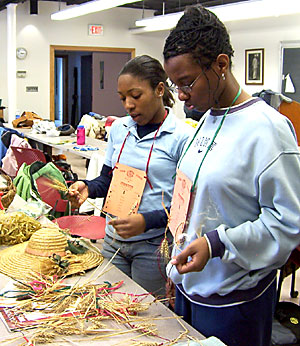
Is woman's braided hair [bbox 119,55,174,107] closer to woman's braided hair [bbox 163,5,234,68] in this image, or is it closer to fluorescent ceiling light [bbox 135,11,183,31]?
woman's braided hair [bbox 163,5,234,68]

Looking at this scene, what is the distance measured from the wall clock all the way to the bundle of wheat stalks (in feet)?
31.1

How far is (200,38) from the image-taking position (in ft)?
4.28

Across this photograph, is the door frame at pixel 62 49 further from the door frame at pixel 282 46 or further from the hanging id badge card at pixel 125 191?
the hanging id badge card at pixel 125 191

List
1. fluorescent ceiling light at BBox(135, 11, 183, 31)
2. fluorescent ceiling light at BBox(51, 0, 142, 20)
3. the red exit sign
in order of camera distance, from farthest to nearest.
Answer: the red exit sign < fluorescent ceiling light at BBox(135, 11, 183, 31) < fluorescent ceiling light at BBox(51, 0, 142, 20)

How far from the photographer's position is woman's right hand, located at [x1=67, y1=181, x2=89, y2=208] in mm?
1983

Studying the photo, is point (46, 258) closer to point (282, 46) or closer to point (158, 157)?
point (158, 157)

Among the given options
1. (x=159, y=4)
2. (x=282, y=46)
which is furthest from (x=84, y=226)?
(x=159, y=4)

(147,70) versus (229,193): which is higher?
(147,70)

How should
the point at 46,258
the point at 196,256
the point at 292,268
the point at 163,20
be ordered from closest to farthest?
the point at 196,256
the point at 46,258
the point at 292,268
the point at 163,20

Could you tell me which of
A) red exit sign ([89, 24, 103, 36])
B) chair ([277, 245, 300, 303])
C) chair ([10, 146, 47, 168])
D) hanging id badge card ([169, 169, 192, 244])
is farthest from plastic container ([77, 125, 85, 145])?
red exit sign ([89, 24, 103, 36])

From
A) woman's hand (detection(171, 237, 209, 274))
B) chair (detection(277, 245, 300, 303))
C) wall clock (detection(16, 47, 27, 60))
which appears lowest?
chair (detection(277, 245, 300, 303))

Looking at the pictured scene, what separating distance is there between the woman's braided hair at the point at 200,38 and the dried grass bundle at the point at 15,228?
45.7 inches

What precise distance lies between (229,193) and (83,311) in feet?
1.84

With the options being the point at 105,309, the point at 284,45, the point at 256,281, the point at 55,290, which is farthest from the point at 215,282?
the point at 284,45
